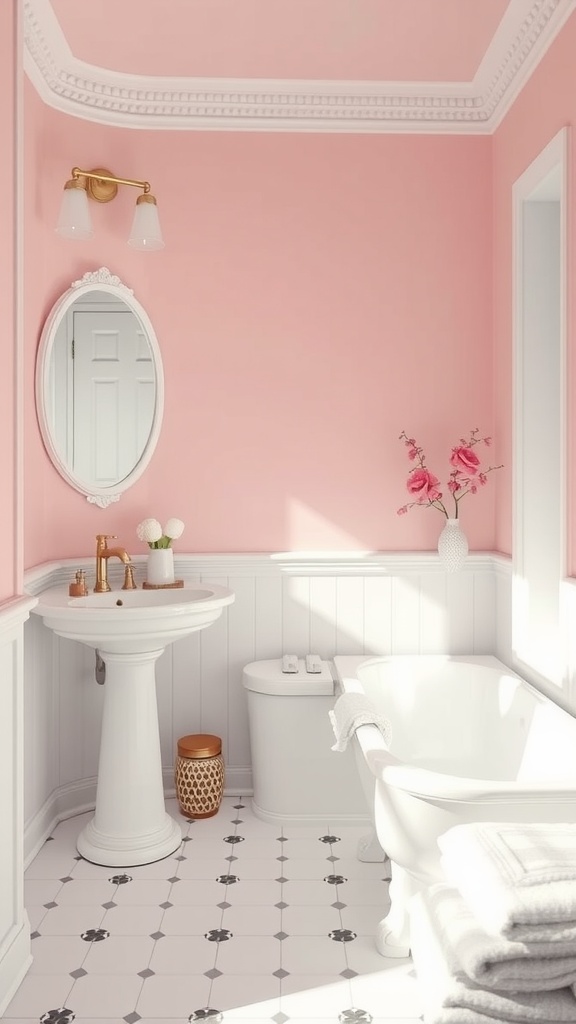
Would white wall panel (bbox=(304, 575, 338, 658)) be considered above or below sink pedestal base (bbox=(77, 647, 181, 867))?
above

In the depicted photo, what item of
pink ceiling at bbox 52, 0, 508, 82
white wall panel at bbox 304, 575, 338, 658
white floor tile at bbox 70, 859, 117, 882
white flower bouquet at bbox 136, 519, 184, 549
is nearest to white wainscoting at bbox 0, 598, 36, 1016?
white floor tile at bbox 70, 859, 117, 882

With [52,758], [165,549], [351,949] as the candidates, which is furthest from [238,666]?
[351,949]

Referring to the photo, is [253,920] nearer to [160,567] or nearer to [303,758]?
[303,758]

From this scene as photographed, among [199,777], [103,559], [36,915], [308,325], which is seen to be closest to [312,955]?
[36,915]

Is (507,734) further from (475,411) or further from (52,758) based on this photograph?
(52,758)

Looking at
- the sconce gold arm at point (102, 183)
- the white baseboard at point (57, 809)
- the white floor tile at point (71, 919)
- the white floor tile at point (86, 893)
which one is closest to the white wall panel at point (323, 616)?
the white baseboard at point (57, 809)

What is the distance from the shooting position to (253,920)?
2.36 m

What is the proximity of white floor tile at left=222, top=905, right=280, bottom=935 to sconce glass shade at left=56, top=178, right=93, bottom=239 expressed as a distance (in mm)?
2321

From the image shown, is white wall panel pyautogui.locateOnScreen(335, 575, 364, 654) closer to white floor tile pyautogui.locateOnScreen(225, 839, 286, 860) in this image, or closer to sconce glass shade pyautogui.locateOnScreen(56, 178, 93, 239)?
white floor tile pyautogui.locateOnScreen(225, 839, 286, 860)

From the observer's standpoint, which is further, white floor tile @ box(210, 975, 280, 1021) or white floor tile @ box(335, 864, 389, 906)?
white floor tile @ box(335, 864, 389, 906)

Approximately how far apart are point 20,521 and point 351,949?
1.44 m

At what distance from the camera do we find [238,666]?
3.26 meters

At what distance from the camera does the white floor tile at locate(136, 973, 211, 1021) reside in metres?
1.95

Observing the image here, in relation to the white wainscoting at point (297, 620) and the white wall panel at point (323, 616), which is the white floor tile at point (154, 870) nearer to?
the white wainscoting at point (297, 620)
